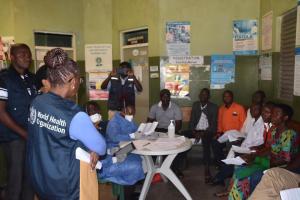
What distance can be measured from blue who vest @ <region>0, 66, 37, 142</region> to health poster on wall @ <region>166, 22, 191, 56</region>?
3.53 meters

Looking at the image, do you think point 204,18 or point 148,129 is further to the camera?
point 204,18

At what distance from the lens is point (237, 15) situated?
5.80 metres

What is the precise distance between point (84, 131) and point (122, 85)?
13.1 ft

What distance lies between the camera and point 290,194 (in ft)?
8.30

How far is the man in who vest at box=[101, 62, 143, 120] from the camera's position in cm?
562

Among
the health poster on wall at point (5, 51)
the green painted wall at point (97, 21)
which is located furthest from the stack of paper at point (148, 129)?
the green painted wall at point (97, 21)

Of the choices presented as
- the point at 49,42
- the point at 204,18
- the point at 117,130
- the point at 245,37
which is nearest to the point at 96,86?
the point at 49,42

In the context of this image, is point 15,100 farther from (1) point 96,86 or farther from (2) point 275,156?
(1) point 96,86

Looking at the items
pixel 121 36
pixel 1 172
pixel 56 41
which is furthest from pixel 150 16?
pixel 1 172

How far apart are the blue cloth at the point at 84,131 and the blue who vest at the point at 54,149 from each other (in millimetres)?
26

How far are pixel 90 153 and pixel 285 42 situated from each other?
371 centimetres

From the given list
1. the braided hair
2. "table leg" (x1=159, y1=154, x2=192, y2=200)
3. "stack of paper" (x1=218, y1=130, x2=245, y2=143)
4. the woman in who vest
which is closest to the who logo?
the woman in who vest

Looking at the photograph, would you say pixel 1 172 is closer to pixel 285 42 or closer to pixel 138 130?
pixel 138 130

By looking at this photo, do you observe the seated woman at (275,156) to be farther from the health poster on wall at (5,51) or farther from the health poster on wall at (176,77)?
the health poster on wall at (5,51)
